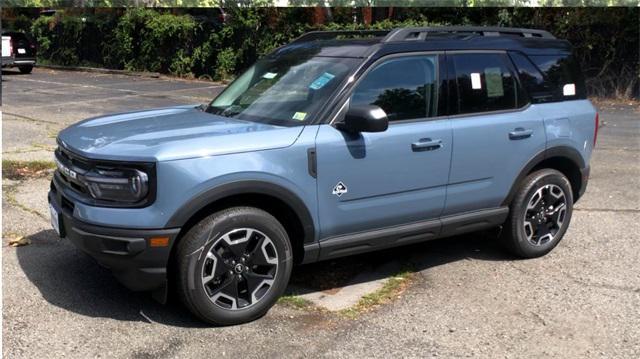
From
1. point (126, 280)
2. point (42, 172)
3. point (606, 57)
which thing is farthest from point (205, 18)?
point (126, 280)

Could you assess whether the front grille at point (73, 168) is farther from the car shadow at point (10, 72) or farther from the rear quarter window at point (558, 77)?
the car shadow at point (10, 72)

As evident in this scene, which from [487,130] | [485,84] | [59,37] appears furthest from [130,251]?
[59,37]

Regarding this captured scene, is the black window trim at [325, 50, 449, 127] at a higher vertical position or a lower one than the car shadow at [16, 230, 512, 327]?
higher


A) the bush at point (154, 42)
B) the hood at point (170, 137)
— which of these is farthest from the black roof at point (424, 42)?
the bush at point (154, 42)

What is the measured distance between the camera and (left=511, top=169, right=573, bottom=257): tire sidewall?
5.12m

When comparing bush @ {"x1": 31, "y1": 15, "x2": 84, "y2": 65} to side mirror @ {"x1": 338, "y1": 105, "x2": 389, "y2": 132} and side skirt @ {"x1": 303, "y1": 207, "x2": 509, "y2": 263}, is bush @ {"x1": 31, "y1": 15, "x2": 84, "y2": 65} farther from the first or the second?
side mirror @ {"x1": 338, "y1": 105, "x2": 389, "y2": 132}

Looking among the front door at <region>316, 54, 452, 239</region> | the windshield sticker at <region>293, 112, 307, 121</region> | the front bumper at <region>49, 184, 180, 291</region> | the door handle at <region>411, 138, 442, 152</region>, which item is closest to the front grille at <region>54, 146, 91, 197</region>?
the front bumper at <region>49, 184, 180, 291</region>

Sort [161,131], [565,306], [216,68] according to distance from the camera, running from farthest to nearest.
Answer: [216,68]
[565,306]
[161,131]

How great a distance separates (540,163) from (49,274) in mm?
3914

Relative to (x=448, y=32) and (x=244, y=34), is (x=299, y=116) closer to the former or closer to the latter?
(x=448, y=32)

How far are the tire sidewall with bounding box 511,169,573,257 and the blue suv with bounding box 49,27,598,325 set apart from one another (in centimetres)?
1

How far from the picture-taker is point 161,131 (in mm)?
4125

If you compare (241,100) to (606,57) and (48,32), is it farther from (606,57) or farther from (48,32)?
(48,32)

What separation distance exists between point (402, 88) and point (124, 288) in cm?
→ 240
